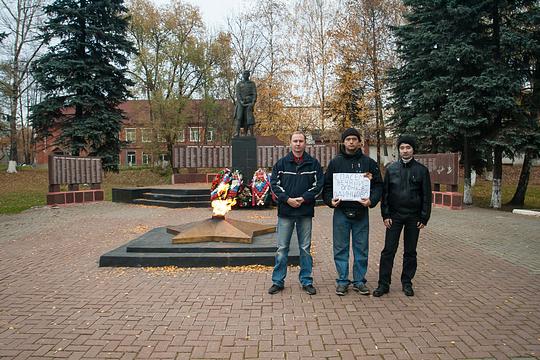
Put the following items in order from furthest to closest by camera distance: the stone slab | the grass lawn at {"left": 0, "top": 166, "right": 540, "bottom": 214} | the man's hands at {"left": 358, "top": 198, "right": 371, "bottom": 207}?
the grass lawn at {"left": 0, "top": 166, "right": 540, "bottom": 214} < the stone slab < the man's hands at {"left": 358, "top": 198, "right": 371, "bottom": 207}

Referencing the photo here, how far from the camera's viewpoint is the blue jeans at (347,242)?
4.37 metres

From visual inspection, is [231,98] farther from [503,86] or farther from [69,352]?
[69,352]

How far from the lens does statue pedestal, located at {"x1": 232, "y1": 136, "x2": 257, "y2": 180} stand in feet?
45.2

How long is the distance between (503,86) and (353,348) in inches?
512

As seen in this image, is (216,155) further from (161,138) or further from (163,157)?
(163,157)

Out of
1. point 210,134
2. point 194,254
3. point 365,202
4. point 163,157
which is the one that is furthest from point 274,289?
point 210,134

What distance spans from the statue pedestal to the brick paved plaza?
7.51m

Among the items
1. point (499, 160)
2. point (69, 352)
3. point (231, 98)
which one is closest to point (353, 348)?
point (69, 352)

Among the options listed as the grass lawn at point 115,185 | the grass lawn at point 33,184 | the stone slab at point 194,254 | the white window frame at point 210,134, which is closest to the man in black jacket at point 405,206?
the stone slab at point 194,254

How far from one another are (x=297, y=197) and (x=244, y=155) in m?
9.59

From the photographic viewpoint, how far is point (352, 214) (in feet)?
14.1

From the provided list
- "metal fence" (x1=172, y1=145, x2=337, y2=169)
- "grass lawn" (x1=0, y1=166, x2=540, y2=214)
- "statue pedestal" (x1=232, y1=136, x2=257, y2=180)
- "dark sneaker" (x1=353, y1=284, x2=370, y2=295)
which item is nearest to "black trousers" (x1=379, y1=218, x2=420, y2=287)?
"dark sneaker" (x1=353, y1=284, x2=370, y2=295)

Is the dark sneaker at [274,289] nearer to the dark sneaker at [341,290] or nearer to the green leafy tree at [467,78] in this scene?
the dark sneaker at [341,290]

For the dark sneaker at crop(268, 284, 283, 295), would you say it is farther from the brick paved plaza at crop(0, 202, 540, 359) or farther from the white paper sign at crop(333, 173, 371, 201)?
the white paper sign at crop(333, 173, 371, 201)
